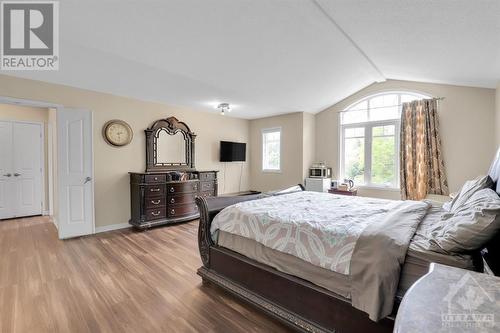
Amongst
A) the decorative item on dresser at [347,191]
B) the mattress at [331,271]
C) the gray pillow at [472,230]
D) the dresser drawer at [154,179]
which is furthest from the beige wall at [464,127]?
the dresser drawer at [154,179]

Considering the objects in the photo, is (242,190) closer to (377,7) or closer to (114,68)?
(114,68)

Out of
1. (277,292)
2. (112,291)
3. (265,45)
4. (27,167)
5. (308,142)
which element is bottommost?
(112,291)

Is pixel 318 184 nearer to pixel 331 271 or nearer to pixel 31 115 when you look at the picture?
pixel 331 271

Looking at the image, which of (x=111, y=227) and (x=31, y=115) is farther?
(x=31, y=115)

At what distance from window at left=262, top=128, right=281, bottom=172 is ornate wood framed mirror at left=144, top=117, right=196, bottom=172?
2.09m

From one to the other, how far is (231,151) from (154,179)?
2.29 meters

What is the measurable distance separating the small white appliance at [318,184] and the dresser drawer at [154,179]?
3.21 m

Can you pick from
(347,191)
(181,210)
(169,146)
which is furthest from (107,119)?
(347,191)

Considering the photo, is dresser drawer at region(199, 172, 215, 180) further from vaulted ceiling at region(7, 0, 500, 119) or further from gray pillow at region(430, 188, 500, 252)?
gray pillow at region(430, 188, 500, 252)

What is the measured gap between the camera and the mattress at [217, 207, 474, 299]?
1408 mm

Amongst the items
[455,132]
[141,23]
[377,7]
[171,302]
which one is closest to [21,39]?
[141,23]

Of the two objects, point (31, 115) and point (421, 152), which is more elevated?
point (31, 115)

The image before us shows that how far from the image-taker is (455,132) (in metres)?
4.44

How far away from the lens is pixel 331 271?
1686mm
